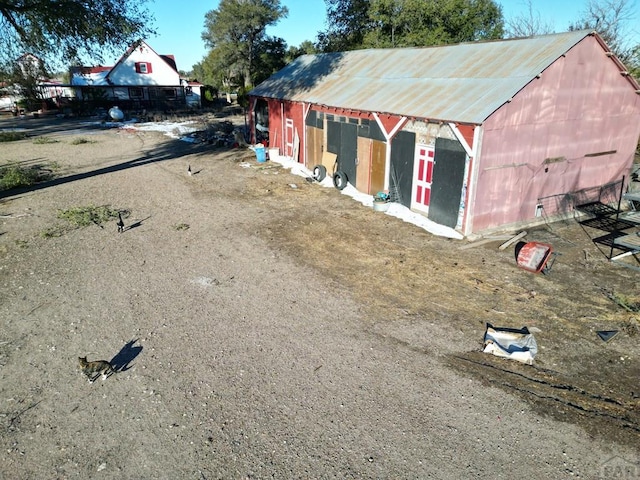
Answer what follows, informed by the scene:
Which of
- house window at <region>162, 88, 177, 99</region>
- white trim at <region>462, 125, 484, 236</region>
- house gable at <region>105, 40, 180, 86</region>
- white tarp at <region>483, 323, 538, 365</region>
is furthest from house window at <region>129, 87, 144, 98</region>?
white tarp at <region>483, 323, 538, 365</region>

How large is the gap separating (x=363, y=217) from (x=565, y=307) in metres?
7.42

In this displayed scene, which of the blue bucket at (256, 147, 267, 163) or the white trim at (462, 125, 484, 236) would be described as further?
the blue bucket at (256, 147, 267, 163)

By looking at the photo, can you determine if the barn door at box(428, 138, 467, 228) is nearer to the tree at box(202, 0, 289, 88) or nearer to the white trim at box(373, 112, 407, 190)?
the white trim at box(373, 112, 407, 190)

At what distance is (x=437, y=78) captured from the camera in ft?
53.7

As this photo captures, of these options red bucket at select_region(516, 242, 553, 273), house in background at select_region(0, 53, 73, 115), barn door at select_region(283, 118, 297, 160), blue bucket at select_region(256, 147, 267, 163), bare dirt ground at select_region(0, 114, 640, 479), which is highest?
house in background at select_region(0, 53, 73, 115)

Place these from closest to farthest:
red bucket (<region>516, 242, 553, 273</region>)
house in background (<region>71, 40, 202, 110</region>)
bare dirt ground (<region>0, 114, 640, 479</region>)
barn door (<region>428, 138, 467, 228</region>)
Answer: bare dirt ground (<region>0, 114, 640, 479</region>)
red bucket (<region>516, 242, 553, 273</region>)
barn door (<region>428, 138, 467, 228</region>)
house in background (<region>71, 40, 202, 110</region>)

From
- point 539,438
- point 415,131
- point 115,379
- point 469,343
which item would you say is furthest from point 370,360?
point 415,131

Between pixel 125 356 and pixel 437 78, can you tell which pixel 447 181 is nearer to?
pixel 437 78

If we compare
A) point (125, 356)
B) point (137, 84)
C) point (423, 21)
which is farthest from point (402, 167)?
point (137, 84)

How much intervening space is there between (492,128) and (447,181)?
6.95 feet

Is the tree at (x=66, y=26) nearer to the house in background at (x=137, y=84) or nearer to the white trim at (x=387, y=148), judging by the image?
the white trim at (x=387, y=148)

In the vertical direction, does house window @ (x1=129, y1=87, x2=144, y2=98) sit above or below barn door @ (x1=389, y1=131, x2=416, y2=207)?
above

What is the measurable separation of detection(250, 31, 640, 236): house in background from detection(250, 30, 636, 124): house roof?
6cm

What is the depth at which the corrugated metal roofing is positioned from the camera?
43.4 ft
